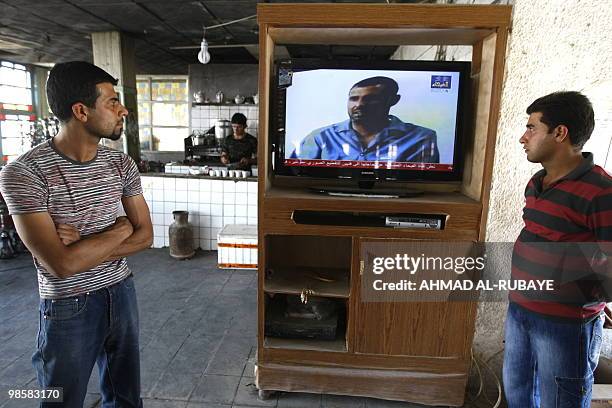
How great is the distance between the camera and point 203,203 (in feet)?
15.4

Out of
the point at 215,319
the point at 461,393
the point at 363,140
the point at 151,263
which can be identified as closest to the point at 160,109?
the point at 151,263

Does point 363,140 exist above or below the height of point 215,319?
above

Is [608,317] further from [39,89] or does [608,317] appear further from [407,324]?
[39,89]

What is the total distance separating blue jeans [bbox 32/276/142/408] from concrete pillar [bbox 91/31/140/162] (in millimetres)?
4802

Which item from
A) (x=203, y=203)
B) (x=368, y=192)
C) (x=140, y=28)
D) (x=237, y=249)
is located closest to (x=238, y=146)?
(x=203, y=203)

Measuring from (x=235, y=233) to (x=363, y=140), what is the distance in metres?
2.52

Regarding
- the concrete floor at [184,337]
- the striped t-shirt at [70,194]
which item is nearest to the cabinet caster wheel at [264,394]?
the concrete floor at [184,337]

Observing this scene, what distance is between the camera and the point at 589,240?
134 cm

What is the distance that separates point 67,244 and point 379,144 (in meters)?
1.45

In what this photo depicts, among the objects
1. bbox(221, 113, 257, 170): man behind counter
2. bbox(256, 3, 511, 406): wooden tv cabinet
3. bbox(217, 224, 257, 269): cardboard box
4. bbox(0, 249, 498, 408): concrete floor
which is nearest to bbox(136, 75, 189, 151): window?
bbox(221, 113, 257, 170): man behind counter

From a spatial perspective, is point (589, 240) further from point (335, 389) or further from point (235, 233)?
point (235, 233)

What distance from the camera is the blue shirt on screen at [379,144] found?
1995 mm

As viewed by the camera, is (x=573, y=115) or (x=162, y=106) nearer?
(x=573, y=115)

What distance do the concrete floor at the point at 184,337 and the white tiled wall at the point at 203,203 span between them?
1.87ft
